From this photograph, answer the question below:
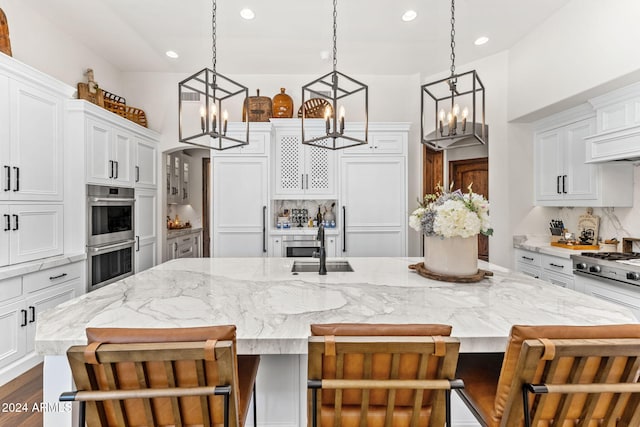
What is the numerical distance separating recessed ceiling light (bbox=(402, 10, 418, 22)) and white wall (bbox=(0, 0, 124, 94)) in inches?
120

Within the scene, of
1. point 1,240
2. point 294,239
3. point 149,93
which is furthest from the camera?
point 149,93

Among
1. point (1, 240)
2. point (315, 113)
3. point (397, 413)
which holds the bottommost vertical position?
point (397, 413)

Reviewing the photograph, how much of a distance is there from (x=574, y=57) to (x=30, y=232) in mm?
4923

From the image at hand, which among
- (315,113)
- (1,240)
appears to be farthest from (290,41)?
(1,240)

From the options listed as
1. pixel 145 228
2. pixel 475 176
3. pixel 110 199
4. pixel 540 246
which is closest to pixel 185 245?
pixel 145 228

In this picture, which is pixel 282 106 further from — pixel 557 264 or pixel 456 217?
pixel 557 264

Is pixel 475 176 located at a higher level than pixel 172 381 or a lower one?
higher

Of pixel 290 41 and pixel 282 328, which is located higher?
pixel 290 41

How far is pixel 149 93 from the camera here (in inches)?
179

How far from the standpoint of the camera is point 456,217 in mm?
1759

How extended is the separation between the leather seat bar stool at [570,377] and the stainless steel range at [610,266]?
6.29 feet

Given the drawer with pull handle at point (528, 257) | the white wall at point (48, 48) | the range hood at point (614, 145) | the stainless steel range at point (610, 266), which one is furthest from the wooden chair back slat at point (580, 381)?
the white wall at point (48, 48)

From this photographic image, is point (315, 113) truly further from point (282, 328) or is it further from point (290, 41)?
point (282, 328)

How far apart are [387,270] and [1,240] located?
2.84m
